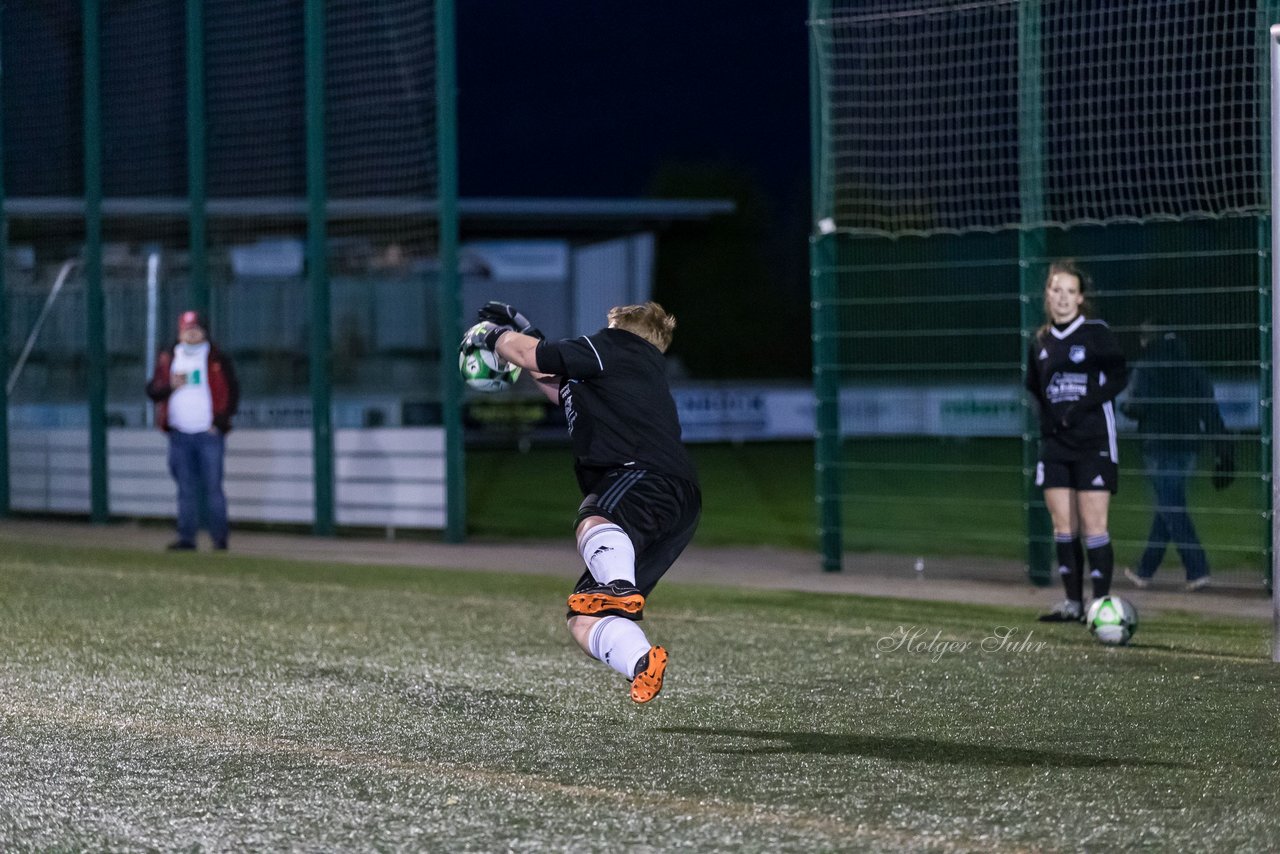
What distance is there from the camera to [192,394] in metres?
14.4

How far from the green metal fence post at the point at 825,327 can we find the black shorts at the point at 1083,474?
9.60ft

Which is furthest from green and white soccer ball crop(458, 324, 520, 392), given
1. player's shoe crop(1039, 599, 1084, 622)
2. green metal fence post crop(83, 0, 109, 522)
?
green metal fence post crop(83, 0, 109, 522)

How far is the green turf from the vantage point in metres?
12.6

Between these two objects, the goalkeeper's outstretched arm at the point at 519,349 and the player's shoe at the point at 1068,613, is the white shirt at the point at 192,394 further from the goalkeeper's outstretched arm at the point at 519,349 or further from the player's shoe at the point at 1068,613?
the goalkeeper's outstretched arm at the point at 519,349

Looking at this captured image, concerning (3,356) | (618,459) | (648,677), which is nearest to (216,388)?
(3,356)

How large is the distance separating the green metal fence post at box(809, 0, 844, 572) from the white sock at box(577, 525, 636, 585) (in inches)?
250

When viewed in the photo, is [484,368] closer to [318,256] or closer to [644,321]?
[644,321]

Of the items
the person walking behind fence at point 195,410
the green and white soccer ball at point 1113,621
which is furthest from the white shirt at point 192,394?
the green and white soccer ball at point 1113,621

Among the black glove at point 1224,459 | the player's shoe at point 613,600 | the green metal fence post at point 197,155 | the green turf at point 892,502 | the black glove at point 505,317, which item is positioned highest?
the green metal fence post at point 197,155

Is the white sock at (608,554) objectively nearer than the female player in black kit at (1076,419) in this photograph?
Yes

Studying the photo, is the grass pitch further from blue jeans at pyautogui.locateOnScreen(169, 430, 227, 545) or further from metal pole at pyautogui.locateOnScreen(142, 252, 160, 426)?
metal pole at pyautogui.locateOnScreen(142, 252, 160, 426)

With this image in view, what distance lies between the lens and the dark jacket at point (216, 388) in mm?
14414

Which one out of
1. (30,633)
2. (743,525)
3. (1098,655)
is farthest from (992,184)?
(30,633)

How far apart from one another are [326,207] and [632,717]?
9869 mm
